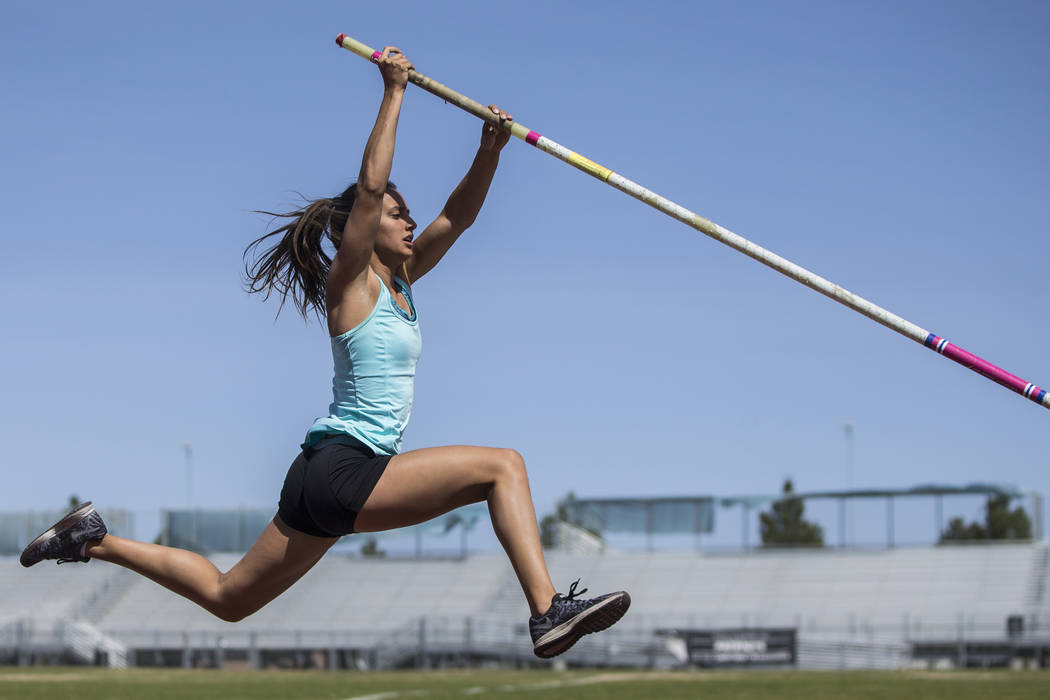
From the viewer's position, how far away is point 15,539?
158 ft

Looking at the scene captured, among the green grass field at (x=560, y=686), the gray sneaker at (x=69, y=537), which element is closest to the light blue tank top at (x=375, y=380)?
the gray sneaker at (x=69, y=537)

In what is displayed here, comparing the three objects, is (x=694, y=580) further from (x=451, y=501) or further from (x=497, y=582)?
(x=451, y=501)

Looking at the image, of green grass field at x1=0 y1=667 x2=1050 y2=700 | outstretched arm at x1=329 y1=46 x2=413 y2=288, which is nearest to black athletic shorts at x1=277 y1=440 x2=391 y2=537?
outstretched arm at x1=329 y1=46 x2=413 y2=288

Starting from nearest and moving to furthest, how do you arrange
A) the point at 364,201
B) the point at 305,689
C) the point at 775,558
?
the point at 364,201 → the point at 305,689 → the point at 775,558

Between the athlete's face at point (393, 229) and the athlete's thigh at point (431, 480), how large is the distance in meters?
0.98

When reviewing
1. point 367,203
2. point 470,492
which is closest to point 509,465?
point 470,492

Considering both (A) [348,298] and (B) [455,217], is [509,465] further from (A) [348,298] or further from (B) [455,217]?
(B) [455,217]

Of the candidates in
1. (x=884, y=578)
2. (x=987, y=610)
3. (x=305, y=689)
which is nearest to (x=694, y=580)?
(x=884, y=578)

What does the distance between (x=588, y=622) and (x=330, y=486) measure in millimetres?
1159

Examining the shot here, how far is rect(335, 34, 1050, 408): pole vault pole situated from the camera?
5965 mm

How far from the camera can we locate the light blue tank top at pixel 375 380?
5.53 metres

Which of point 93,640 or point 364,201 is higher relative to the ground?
point 364,201

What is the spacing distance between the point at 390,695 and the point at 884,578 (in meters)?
25.4

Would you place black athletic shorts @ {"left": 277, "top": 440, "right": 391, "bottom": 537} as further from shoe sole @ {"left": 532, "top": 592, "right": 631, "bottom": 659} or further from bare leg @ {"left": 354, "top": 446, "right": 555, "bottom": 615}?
shoe sole @ {"left": 532, "top": 592, "right": 631, "bottom": 659}
